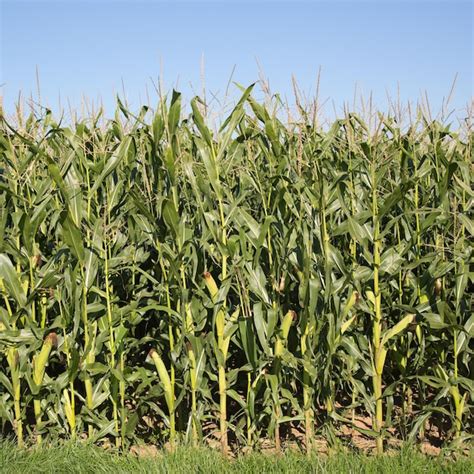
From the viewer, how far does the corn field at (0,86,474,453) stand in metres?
4.89

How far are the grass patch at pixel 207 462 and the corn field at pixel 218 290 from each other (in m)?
0.22

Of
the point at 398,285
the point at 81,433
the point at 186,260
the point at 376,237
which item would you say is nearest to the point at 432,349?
the point at 398,285

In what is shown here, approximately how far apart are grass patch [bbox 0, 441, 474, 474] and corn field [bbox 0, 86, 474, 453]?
0.22 metres

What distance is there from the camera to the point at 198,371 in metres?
4.94

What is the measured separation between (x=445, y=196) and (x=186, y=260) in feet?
6.74

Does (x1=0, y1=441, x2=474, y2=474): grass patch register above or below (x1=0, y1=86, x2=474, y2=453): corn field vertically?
below

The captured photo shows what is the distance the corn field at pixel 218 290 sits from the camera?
4.89 m

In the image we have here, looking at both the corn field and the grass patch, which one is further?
the corn field

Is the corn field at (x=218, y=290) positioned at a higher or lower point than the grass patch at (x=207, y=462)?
higher

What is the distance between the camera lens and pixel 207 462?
449 cm

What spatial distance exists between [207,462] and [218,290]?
3.88ft

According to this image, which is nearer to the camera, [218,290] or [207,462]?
[207,462]

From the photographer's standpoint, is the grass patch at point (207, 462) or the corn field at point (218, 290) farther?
the corn field at point (218, 290)

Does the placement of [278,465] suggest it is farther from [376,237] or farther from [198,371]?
[376,237]
